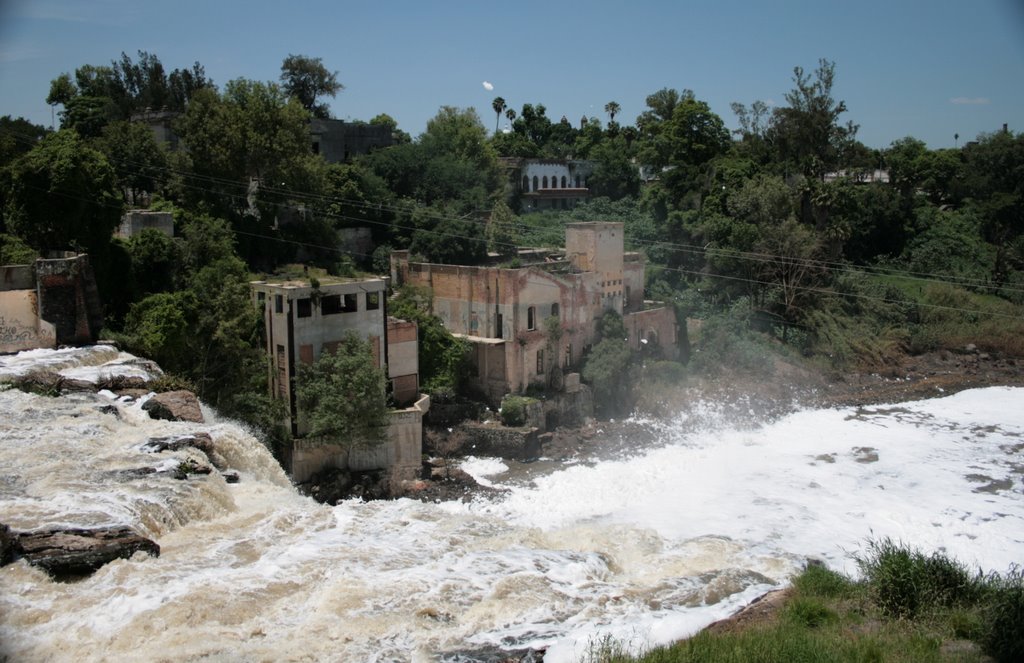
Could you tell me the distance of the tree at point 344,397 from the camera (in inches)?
821

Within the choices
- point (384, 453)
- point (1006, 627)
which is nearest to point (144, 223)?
point (384, 453)

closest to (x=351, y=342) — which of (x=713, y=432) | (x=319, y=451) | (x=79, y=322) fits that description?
(x=319, y=451)

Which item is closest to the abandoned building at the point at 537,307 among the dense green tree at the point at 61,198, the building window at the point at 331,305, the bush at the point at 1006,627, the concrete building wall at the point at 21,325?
the building window at the point at 331,305

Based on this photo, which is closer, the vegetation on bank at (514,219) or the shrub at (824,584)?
the shrub at (824,584)

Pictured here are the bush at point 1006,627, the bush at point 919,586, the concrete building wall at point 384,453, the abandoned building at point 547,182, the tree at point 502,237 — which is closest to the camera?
the bush at point 1006,627

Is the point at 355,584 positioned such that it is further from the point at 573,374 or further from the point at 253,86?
the point at 253,86

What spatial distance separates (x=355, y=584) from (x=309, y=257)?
21.1 metres

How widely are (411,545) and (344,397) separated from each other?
672 centimetres

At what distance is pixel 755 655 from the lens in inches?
432

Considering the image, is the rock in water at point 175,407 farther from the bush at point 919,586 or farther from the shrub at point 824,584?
the bush at point 919,586

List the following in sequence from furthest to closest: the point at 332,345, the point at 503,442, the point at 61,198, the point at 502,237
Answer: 1. the point at 502,237
2. the point at 503,442
3. the point at 332,345
4. the point at 61,198

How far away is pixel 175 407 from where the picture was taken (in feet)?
58.5

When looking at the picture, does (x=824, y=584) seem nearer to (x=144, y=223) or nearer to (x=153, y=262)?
Answer: (x=153, y=262)

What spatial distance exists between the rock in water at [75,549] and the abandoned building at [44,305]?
857cm
